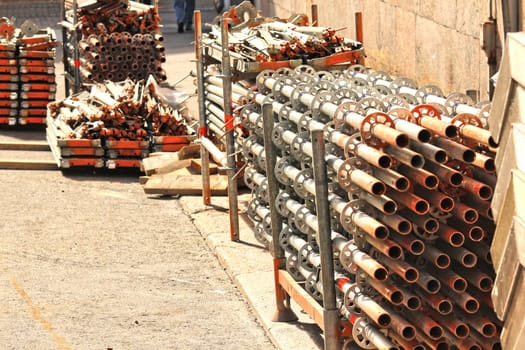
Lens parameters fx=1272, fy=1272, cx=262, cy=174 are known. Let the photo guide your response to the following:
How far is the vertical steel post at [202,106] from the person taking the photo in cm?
1372

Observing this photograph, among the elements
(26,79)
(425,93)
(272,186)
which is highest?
(425,93)

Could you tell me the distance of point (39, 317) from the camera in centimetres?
1049

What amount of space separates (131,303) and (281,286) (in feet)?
5.76

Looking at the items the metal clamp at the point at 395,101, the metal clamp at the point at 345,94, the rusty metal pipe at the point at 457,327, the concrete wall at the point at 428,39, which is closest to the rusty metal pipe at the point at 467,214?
the rusty metal pipe at the point at 457,327

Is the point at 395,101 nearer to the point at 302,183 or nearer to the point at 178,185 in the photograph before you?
the point at 302,183

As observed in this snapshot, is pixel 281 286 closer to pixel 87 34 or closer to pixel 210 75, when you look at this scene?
pixel 210 75

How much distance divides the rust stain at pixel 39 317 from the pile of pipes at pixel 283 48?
3.24 m

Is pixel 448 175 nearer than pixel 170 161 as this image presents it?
Yes

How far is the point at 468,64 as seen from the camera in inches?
581

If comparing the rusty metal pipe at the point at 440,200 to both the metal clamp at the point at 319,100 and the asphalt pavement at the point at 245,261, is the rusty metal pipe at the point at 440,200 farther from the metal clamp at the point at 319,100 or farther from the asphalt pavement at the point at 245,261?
the asphalt pavement at the point at 245,261

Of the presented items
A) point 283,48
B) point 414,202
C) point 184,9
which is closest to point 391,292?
point 414,202

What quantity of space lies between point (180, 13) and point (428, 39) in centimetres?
1693

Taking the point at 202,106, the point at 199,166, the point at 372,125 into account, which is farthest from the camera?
the point at 199,166

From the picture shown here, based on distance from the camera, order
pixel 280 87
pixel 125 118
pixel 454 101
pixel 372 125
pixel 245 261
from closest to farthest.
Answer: pixel 372 125 → pixel 454 101 → pixel 280 87 → pixel 245 261 → pixel 125 118
